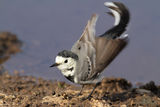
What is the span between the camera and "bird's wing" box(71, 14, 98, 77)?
160 inches

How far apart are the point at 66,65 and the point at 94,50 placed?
1.74 feet

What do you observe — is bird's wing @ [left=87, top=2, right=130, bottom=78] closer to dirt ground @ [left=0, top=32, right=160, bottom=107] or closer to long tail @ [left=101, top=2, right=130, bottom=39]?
long tail @ [left=101, top=2, right=130, bottom=39]

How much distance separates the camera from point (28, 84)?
7.33m

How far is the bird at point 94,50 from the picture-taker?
13.3ft

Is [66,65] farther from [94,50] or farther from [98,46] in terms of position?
[98,46]

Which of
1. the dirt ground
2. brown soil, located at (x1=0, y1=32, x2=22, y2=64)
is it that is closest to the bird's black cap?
the dirt ground

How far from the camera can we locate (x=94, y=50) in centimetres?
421

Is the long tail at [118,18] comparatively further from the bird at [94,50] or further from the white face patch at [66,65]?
the white face patch at [66,65]

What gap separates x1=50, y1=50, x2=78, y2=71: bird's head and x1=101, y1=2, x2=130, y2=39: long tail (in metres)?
0.61

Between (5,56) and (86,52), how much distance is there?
7033 millimetres

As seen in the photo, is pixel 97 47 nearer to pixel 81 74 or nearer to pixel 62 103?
pixel 81 74

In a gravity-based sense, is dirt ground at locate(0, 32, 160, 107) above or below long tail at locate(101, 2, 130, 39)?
below

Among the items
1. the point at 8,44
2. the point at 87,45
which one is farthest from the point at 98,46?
the point at 8,44

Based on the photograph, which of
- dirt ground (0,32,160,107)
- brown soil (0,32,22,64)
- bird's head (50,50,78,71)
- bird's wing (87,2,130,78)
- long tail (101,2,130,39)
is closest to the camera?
bird's wing (87,2,130,78)
